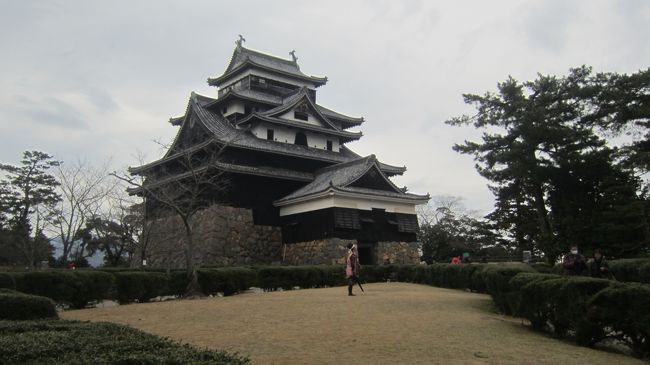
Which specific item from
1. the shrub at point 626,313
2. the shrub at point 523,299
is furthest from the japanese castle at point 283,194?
the shrub at point 626,313

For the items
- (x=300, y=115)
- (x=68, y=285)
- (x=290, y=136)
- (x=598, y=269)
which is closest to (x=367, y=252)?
(x=290, y=136)

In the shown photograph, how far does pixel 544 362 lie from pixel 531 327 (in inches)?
153

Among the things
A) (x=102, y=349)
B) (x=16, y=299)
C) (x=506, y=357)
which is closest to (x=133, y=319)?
(x=16, y=299)

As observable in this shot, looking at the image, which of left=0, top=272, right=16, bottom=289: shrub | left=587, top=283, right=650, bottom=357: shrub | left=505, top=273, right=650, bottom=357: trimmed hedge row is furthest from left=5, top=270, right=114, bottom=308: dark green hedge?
left=587, top=283, right=650, bottom=357: shrub

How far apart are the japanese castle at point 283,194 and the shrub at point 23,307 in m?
15.6

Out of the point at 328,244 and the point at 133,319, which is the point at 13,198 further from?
the point at 133,319

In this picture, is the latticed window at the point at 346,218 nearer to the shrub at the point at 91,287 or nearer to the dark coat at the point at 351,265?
the dark coat at the point at 351,265

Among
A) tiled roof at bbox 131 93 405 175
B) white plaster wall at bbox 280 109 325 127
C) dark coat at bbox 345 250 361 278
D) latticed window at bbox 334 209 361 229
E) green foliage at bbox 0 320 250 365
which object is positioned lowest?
green foliage at bbox 0 320 250 365

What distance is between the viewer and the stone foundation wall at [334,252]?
93.6ft

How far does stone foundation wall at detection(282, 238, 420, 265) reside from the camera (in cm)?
2853

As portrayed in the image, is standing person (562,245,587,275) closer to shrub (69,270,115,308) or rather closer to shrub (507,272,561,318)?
shrub (507,272,561,318)

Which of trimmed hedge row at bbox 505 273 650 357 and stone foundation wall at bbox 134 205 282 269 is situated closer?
trimmed hedge row at bbox 505 273 650 357

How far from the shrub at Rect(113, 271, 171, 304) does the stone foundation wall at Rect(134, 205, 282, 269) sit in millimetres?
10304

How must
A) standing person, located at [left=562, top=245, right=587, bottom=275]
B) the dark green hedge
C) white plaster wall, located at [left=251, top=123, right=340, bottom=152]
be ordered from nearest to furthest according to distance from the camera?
the dark green hedge < standing person, located at [left=562, top=245, right=587, bottom=275] < white plaster wall, located at [left=251, top=123, right=340, bottom=152]
